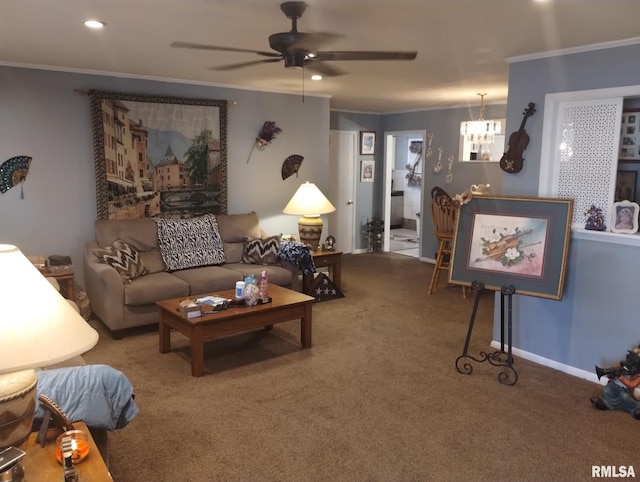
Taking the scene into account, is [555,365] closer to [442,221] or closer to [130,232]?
[442,221]

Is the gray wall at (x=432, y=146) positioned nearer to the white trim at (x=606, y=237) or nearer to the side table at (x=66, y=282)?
the white trim at (x=606, y=237)

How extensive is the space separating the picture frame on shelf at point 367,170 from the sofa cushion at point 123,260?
4.45m

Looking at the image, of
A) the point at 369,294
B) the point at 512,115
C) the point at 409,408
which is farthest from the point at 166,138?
the point at 409,408

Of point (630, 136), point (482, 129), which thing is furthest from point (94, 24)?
point (482, 129)

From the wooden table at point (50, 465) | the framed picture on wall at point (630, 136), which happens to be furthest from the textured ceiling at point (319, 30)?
the wooden table at point (50, 465)

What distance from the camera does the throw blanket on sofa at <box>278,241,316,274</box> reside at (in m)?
5.17

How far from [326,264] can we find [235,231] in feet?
3.43

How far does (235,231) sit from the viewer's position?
548 cm

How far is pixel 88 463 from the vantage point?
165 cm

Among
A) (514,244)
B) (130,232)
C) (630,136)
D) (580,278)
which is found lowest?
(580,278)

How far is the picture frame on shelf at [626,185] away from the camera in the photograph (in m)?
3.86

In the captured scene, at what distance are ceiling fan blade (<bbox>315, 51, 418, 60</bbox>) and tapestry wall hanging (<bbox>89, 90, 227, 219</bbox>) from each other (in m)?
2.75

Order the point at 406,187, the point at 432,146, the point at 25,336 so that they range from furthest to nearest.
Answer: the point at 406,187 < the point at 432,146 < the point at 25,336

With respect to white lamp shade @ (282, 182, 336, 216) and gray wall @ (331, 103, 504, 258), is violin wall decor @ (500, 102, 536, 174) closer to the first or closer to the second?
white lamp shade @ (282, 182, 336, 216)
